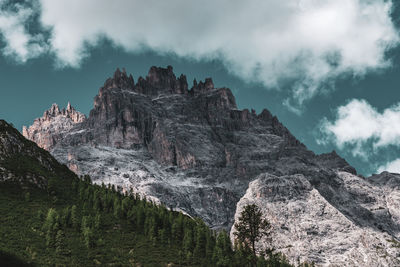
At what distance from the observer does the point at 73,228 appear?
11469 cm

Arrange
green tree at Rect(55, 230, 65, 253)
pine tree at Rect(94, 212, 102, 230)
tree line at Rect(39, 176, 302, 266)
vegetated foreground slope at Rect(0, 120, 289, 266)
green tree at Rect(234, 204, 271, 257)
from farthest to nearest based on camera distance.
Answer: pine tree at Rect(94, 212, 102, 230), vegetated foreground slope at Rect(0, 120, 289, 266), green tree at Rect(55, 230, 65, 253), tree line at Rect(39, 176, 302, 266), green tree at Rect(234, 204, 271, 257)

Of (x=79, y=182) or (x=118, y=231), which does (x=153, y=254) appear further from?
(x=79, y=182)

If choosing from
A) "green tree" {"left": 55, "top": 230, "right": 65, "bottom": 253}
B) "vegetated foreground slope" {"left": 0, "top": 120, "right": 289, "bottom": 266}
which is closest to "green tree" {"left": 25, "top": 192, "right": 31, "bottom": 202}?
"vegetated foreground slope" {"left": 0, "top": 120, "right": 289, "bottom": 266}

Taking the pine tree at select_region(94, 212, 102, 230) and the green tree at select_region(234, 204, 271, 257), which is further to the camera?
the pine tree at select_region(94, 212, 102, 230)

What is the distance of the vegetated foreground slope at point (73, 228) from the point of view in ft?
318

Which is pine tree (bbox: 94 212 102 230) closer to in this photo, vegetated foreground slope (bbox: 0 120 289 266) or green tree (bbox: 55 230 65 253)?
vegetated foreground slope (bbox: 0 120 289 266)

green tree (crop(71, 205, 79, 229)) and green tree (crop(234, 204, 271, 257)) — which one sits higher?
green tree (crop(71, 205, 79, 229))

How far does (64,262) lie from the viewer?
91562mm

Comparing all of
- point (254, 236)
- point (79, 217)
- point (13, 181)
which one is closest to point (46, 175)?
point (13, 181)

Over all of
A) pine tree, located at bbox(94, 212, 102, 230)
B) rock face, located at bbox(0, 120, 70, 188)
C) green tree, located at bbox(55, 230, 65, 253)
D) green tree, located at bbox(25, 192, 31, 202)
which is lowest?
green tree, located at bbox(55, 230, 65, 253)

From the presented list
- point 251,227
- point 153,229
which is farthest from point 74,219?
point 251,227

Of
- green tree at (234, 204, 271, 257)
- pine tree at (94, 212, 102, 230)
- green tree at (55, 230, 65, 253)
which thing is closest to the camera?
green tree at (234, 204, 271, 257)

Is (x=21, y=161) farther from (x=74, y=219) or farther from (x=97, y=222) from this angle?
(x=97, y=222)

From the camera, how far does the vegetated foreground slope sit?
97062mm
